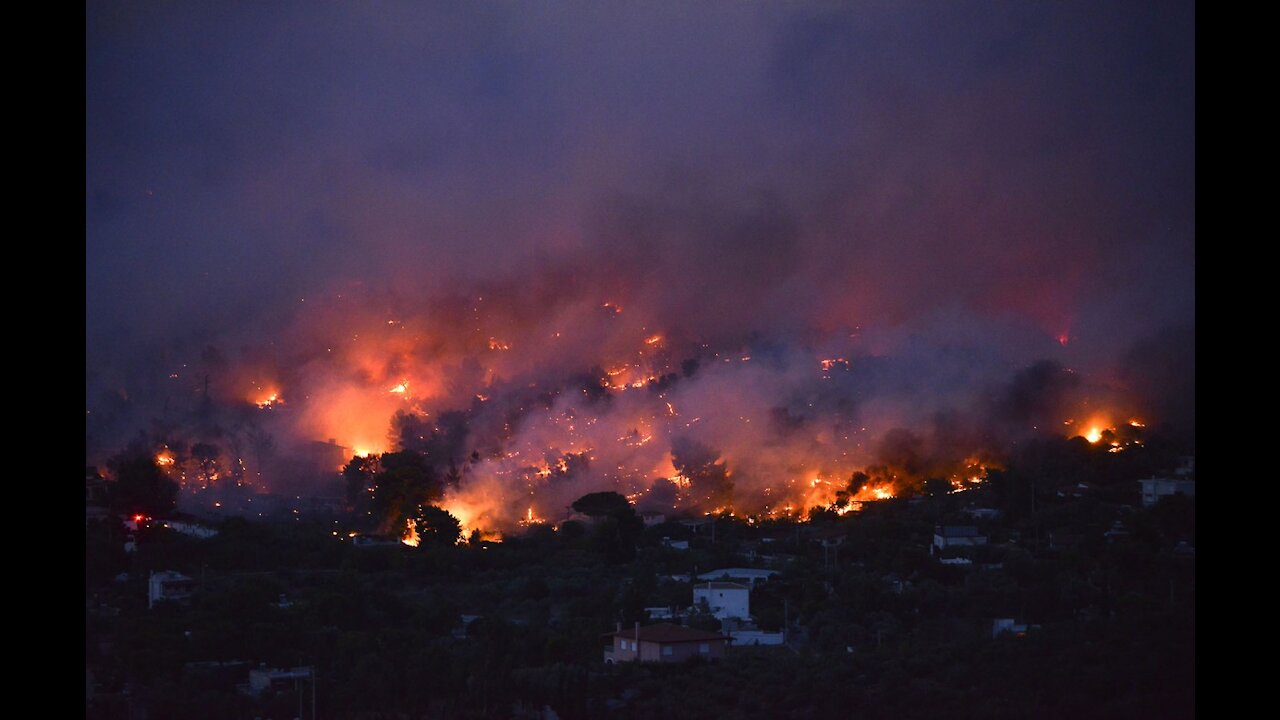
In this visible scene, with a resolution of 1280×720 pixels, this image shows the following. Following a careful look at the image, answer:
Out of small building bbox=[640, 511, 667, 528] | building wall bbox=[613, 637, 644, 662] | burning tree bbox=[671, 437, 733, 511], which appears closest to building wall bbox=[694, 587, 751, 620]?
building wall bbox=[613, 637, 644, 662]

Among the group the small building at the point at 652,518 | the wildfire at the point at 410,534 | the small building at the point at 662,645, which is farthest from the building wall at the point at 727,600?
the wildfire at the point at 410,534

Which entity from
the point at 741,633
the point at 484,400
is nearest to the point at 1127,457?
the point at 741,633

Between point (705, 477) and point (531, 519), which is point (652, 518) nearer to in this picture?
point (705, 477)

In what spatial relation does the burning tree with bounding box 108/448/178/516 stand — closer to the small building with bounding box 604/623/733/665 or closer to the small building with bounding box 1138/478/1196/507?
the small building with bounding box 604/623/733/665

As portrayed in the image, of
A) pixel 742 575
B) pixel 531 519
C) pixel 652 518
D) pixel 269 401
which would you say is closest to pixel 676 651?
pixel 742 575

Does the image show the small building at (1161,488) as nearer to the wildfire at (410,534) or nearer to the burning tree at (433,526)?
the burning tree at (433,526)
